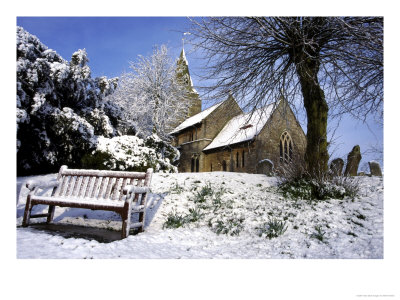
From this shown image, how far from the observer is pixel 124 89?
52.0 feet

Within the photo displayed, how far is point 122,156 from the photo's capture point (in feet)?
21.7

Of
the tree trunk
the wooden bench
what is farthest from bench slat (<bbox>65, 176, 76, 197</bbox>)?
the tree trunk

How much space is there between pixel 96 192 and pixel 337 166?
4.58 metres

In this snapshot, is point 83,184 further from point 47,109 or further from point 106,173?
point 47,109

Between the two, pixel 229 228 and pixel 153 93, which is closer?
pixel 229 228

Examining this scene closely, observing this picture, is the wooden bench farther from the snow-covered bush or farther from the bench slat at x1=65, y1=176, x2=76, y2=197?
the snow-covered bush

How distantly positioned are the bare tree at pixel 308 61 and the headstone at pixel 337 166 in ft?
0.59

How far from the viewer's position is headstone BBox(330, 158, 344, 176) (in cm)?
499

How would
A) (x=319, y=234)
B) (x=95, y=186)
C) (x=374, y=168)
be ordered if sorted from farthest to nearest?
(x=374, y=168)
(x=95, y=186)
(x=319, y=234)

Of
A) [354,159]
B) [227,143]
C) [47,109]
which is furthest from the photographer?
[227,143]

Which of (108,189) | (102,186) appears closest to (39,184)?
(102,186)
